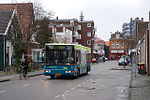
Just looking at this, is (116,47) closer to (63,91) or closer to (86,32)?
(86,32)

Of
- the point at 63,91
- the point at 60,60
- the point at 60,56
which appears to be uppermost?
the point at 60,56

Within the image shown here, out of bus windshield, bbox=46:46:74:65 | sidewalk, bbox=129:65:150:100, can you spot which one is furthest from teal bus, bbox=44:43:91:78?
sidewalk, bbox=129:65:150:100

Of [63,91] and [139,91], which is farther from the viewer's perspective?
[63,91]

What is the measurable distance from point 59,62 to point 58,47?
124 centimetres

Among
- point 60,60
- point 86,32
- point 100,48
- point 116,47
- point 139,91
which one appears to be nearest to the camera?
point 139,91

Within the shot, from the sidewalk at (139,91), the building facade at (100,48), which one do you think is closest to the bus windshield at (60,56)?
the sidewalk at (139,91)

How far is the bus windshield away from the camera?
24.3m

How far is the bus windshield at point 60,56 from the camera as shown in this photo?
79.6ft

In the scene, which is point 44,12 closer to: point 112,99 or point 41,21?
point 41,21

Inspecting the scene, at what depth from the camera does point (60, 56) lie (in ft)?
79.8

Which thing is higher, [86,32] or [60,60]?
[86,32]

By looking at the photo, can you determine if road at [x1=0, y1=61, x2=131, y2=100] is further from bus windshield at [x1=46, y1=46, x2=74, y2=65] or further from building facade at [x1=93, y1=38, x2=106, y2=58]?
building facade at [x1=93, y1=38, x2=106, y2=58]

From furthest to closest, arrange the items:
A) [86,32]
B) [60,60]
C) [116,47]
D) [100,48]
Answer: [100,48], [116,47], [86,32], [60,60]

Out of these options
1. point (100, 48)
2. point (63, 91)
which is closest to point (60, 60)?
point (63, 91)
